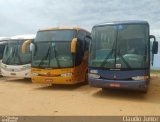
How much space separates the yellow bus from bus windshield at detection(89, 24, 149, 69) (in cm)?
146

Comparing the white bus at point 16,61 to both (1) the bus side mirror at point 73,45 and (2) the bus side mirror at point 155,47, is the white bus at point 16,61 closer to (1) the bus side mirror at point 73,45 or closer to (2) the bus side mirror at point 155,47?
(1) the bus side mirror at point 73,45

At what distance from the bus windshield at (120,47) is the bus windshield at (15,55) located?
5668 mm

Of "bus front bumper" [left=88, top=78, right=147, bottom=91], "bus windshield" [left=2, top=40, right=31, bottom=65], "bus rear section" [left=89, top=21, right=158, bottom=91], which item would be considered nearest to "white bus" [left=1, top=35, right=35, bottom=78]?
"bus windshield" [left=2, top=40, right=31, bottom=65]

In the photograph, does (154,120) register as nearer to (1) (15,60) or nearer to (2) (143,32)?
(2) (143,32)

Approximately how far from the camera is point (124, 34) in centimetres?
1075

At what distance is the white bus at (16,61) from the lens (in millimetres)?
15578

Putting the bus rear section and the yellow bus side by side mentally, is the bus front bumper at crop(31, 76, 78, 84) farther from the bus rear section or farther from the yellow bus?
the bus rear section

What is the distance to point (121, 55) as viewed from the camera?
10523 millimetres

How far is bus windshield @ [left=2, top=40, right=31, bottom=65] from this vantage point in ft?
51.7

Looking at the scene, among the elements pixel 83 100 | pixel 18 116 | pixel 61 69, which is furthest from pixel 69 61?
pixel 18 116

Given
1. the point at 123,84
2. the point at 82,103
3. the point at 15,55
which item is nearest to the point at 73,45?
the point at 123,84

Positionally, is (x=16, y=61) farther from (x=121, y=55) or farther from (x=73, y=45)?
(x=121, y=55)

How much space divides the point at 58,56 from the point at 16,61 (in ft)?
13.2

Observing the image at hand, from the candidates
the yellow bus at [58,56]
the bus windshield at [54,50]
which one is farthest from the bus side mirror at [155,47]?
the bus windshield at [54,50]
